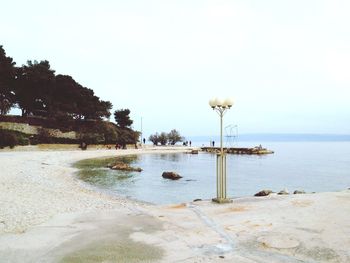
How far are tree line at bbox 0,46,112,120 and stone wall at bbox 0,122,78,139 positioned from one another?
3.14 meters

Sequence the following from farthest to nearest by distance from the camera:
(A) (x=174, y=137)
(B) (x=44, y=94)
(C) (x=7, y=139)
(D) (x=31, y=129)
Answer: (A) (x=174, y=137) < (B) (x=44, y=94) < (D) (x=31, y=129) < (C) (x=7, y=139)

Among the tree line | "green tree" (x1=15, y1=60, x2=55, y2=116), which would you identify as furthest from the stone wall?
"green tree" (x1=15, y1=60, x2=55, y2=116)

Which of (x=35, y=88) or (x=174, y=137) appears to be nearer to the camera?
(x=35, y=88)

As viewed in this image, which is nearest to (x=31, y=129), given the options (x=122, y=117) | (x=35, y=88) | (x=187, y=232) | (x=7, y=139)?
(x=35, y=88)

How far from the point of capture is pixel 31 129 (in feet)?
204

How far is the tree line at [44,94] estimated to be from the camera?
60906 millimetres

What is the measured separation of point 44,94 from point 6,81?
9169 mm

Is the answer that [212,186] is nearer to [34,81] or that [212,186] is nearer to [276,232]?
[276,232]

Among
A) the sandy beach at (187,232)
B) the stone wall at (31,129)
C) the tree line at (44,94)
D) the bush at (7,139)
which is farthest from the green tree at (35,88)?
the sandy beach at (187,232)

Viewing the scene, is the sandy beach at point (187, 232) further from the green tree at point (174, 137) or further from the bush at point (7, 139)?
the green tree at point (174, 137)

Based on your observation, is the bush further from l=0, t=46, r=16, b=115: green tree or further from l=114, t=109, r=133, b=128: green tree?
l=114, t=109, r=133, b=128: green tree

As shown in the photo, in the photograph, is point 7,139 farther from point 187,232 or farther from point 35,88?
point 187,232

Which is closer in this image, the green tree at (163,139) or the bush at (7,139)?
the bush at (7,139)

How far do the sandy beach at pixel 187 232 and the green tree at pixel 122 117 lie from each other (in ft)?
255
